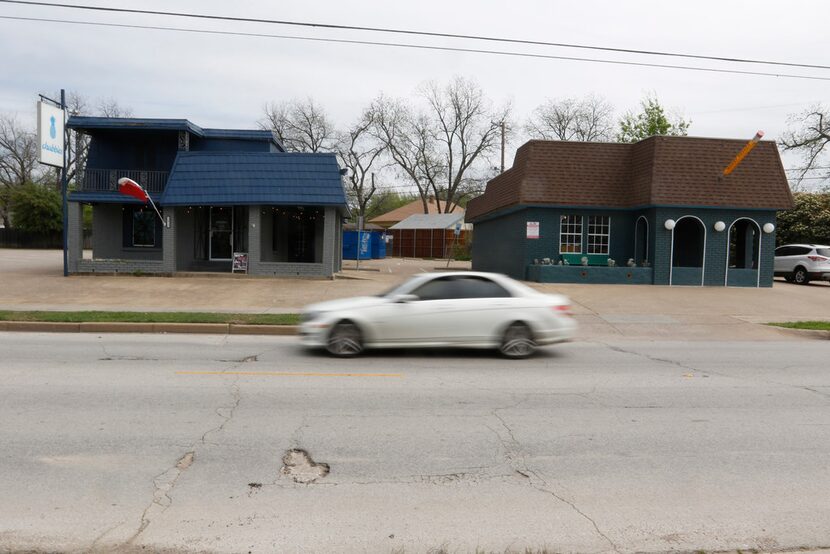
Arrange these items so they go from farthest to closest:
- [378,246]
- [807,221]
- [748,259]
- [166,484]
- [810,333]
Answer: [378,246]
[807,221]
[748,259]
[810,333]
[166,484]

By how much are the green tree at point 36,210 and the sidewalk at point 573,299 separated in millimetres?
29769

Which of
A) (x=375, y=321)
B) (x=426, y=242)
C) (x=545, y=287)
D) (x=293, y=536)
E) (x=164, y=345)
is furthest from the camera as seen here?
(x=426, y=242)

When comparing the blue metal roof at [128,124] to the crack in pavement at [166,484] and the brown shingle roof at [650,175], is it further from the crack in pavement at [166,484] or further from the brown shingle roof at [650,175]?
the crack in pavement at [166,484]

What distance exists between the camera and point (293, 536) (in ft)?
12.5

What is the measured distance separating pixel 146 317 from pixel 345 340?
5784 mm

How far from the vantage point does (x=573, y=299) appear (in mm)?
18453

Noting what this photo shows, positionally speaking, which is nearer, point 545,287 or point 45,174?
point 545,287

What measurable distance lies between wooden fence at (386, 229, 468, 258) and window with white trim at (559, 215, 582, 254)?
25.4 m

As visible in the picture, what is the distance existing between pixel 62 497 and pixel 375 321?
19.2 ft

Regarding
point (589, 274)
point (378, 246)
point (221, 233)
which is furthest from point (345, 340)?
point (378, 246)

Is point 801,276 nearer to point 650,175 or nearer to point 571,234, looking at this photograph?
point 650,175

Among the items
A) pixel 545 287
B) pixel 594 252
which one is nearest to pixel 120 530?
pixel 545 287

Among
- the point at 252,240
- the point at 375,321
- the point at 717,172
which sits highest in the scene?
the point at 717,172

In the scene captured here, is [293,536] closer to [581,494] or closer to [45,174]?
[581,494]
